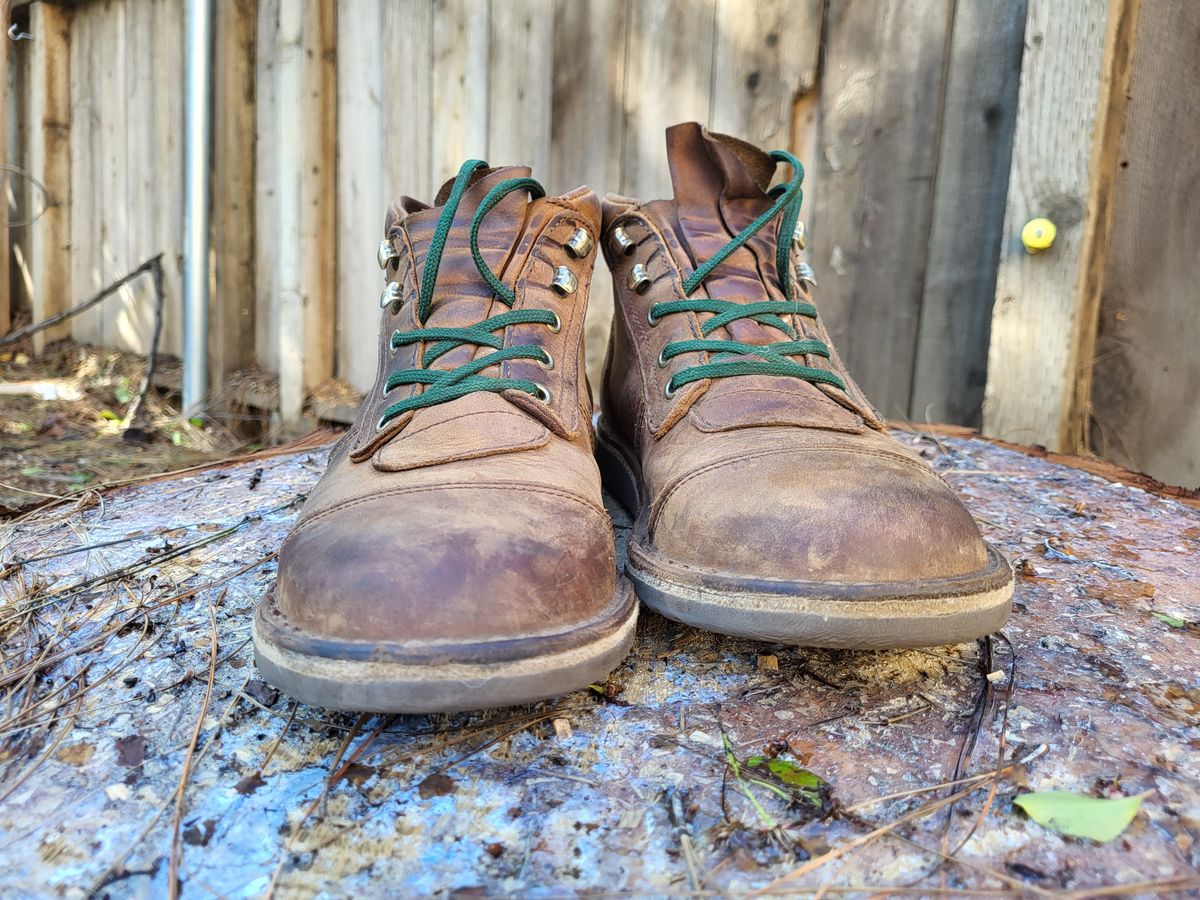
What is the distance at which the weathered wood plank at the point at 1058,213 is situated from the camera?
1.99 meters

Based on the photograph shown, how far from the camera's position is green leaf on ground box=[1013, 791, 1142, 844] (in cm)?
68

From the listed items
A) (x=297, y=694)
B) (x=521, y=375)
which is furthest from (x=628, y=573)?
(x=297, y=694)

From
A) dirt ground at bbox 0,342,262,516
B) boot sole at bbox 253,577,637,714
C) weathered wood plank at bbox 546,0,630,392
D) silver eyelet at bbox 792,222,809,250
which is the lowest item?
dirt ground at bbox 0,342,262,516

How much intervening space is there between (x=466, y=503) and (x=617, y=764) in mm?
307

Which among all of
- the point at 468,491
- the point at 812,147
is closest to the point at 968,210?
the point at 812,147

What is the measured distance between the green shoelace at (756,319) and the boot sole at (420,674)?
1.81 feet

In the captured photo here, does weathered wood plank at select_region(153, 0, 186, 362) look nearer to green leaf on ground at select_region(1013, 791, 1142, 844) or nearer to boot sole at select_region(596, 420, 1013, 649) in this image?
boot sole at select_region(596, 420, 1013, 649)

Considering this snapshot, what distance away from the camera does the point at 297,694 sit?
0.78 metres

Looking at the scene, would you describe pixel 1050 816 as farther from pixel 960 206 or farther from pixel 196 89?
pixel 196 89

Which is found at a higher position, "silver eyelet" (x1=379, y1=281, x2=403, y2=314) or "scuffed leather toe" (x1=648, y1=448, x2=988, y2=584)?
"silver eyelet" (x1=379, y1=281, x2=403, y2=314)

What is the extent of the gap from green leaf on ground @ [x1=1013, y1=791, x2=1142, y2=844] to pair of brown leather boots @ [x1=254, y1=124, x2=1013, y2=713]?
7.6 inches

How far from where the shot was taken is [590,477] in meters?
1.08

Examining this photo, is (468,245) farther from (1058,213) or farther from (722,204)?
(1058,213)

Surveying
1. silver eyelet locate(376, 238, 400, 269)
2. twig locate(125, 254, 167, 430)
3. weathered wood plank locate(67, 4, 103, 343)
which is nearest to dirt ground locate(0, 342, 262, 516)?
twig locate(125, 254, 167, 430)
